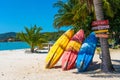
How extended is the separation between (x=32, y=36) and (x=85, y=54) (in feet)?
51.0

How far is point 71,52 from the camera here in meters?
13.3

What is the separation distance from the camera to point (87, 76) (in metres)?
10.9

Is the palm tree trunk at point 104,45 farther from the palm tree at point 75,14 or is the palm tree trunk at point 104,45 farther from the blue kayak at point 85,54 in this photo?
the palm tree at point 75,14

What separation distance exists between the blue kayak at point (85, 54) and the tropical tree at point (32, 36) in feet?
48.1

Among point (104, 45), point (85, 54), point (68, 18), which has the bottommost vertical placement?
point (85, 54)

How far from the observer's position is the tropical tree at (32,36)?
91.1 ft

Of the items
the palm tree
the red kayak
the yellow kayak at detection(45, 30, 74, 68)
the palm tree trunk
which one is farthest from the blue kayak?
the palm tree

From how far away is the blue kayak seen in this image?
40.3 ft

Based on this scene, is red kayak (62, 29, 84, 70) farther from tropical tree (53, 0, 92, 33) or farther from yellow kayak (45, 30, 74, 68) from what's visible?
tropical tree (53, 0, 92, 33)

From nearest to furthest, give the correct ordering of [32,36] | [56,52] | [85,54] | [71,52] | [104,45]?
[104,45], [85,54], [71,52], [56,52], [32,36]

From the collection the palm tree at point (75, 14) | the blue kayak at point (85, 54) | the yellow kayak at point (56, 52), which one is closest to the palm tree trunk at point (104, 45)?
the blue kayak at point (85, 54)

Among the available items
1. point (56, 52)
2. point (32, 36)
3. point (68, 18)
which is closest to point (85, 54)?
point (56, 52)

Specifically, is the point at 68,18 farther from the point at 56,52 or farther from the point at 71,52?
the point at 71,52

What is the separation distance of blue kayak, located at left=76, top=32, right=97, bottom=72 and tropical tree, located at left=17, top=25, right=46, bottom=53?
577 inches
